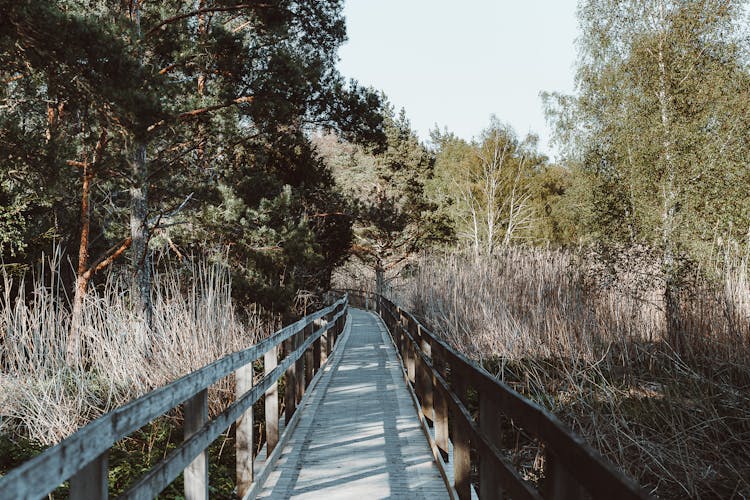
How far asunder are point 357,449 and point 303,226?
1083 centimetres

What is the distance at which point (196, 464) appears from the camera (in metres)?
3.06

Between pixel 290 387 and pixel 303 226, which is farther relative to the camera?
pixel 303 226

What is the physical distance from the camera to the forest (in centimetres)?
591

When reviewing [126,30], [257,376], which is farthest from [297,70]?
[257,376]

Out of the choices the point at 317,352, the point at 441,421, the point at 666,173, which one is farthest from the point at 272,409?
the point at 666,173

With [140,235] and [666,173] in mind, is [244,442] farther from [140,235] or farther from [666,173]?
[666,173]

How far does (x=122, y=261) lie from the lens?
1967 centimetres

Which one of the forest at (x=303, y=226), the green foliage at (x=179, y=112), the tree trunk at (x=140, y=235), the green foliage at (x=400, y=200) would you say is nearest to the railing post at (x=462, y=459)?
the forest at (x=303, y=226)

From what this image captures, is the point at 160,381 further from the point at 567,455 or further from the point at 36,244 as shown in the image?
the point at 36,244

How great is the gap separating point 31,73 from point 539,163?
46.0 meters

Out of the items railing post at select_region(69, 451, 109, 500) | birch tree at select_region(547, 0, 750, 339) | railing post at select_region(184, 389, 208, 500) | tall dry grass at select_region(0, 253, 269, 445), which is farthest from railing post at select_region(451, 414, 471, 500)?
birch tree at select_region(547, 0, 750, 339)

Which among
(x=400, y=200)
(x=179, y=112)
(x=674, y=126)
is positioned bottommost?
(x=674, y=126)

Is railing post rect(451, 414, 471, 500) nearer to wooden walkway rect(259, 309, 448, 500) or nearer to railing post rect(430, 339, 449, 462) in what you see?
wooden walkway rect(259, 309, 448, 500)

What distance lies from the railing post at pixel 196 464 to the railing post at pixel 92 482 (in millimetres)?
1114
